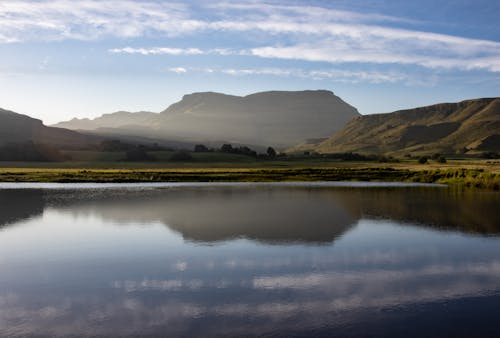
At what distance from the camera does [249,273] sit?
24.4 meters

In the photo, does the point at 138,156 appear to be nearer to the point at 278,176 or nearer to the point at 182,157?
the point at 182,157

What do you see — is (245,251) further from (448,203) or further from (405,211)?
(448,203)

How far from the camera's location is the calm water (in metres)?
17.6

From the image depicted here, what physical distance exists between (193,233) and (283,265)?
11070 millimetres

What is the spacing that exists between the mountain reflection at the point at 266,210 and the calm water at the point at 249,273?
0.26 metres

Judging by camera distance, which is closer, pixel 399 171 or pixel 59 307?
pixel 59 307

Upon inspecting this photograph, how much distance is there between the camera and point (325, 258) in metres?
27.7

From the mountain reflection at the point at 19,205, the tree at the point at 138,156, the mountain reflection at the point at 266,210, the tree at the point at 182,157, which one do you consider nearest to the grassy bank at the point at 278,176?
the mountain reflection at the point at 266,210

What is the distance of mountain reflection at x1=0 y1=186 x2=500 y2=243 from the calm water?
0.26 meters

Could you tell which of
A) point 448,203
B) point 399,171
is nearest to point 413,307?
point 448,203

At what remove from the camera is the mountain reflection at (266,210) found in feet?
123

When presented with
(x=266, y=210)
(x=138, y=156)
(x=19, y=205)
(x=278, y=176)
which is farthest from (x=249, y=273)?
(x=138, y=156)

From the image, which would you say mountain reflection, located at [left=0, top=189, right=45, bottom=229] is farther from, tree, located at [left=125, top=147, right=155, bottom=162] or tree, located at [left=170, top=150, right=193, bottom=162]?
tree, located at [left=125, top=147, right=155, bottom=162]

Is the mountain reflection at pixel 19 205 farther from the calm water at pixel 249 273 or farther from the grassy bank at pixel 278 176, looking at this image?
the grassy bank at pixel 278 176
